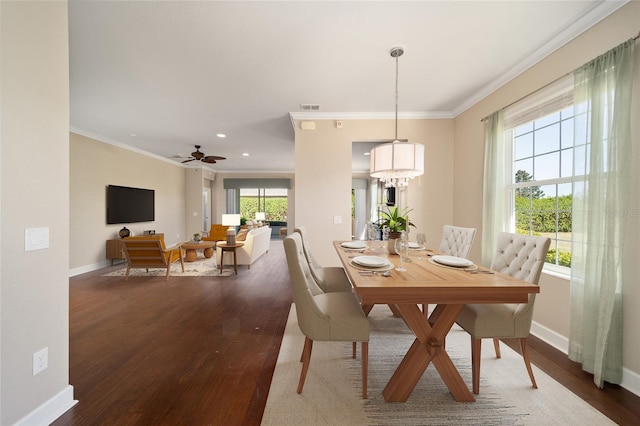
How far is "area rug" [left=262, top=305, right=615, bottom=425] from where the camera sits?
4.67 ft

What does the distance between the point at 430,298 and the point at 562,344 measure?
6.05 ft

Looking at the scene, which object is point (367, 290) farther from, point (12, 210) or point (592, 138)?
→ point (592, 138)

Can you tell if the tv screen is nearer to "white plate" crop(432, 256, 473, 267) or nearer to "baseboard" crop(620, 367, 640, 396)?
"white plate" crop(432, 256, 473, 267)

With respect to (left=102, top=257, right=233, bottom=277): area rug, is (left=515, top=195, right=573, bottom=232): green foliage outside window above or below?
above

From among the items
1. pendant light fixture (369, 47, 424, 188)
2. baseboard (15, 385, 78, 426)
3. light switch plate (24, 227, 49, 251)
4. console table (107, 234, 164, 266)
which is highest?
pendant light fixture (369, 47, 424, 188)

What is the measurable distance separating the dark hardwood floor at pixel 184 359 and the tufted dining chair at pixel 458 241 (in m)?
0.99

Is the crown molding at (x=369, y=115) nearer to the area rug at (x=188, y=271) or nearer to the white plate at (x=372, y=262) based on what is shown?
the white plate at (x=372, y=262)

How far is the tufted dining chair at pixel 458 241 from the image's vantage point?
7.89 feet

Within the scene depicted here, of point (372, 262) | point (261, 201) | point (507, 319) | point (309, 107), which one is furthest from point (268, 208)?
point (507, 319)

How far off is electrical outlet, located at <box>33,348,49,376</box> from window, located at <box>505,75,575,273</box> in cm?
395

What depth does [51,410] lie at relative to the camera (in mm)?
1403

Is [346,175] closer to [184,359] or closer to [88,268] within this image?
[184,359]

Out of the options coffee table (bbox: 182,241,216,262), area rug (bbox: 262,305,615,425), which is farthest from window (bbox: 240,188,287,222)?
area rug (bbox: 262,305,615,425)

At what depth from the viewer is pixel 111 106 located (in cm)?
347
